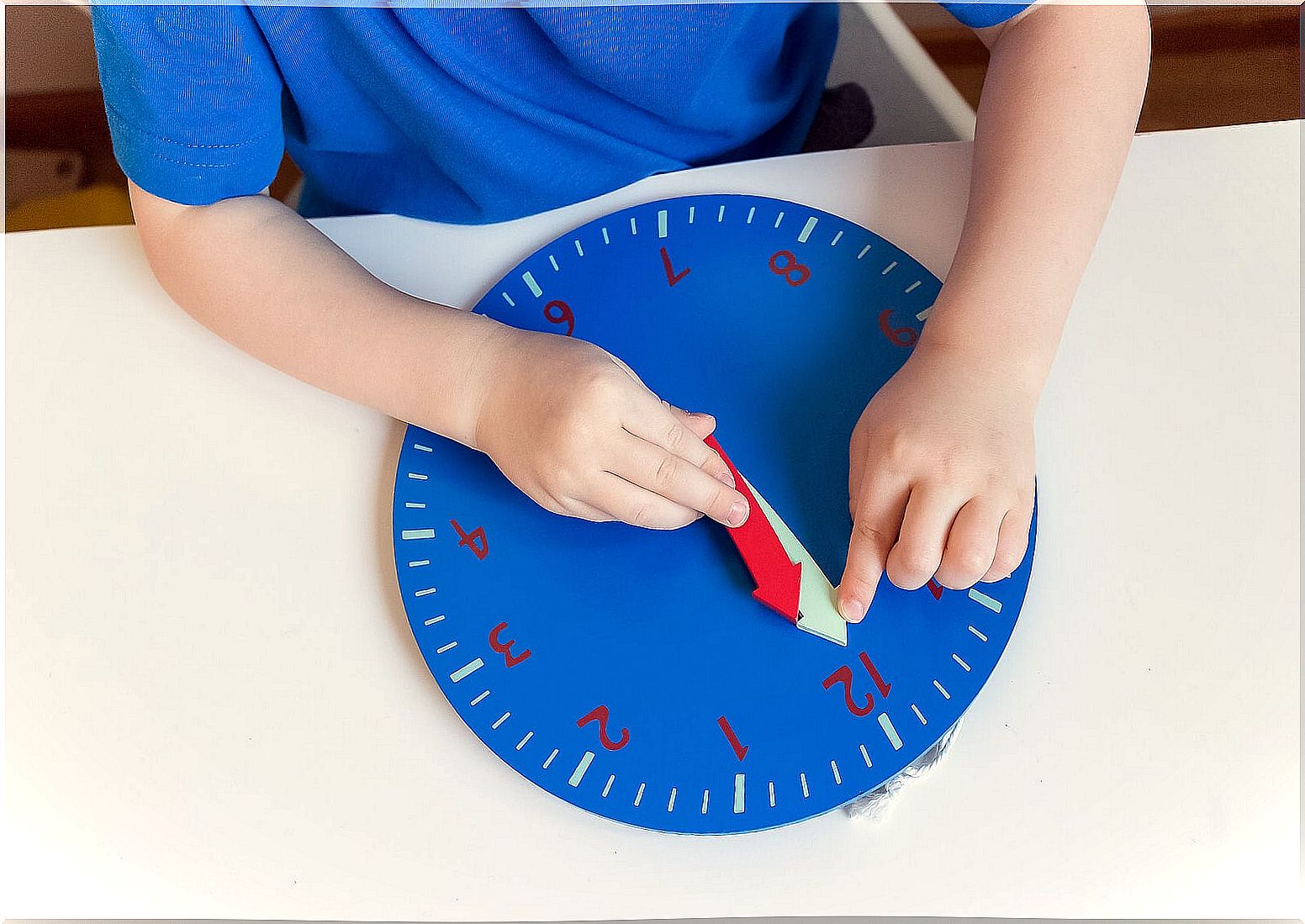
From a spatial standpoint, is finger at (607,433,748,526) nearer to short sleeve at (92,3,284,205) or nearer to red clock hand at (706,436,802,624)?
red clock hand at (706,436,802,624)

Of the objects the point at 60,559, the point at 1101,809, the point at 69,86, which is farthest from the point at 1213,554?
the point at 69,86

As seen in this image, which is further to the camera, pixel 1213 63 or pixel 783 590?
pixel 1213 63

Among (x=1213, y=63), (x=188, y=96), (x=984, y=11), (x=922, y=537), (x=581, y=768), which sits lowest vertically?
(x=581, y=768)

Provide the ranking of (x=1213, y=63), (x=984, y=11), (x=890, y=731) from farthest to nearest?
(x=1213, y=63)
(x=984, y=11)
(x=890, y=731)

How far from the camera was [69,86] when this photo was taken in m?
1.06

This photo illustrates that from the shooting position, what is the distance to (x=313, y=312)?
495mm

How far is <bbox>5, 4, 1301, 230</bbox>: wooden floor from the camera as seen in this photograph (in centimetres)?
100

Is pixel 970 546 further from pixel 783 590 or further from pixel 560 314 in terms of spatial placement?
pixel 560 314

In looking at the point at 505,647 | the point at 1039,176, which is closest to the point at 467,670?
the point at 505,647

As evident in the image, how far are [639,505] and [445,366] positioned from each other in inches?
4.4

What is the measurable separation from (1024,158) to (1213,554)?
0.20 metres

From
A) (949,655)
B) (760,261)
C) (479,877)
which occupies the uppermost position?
(760,261)

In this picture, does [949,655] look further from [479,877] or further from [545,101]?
[545,101]

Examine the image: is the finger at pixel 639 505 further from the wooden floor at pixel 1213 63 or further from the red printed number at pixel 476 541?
the wooden floor at pixel 1213 63
